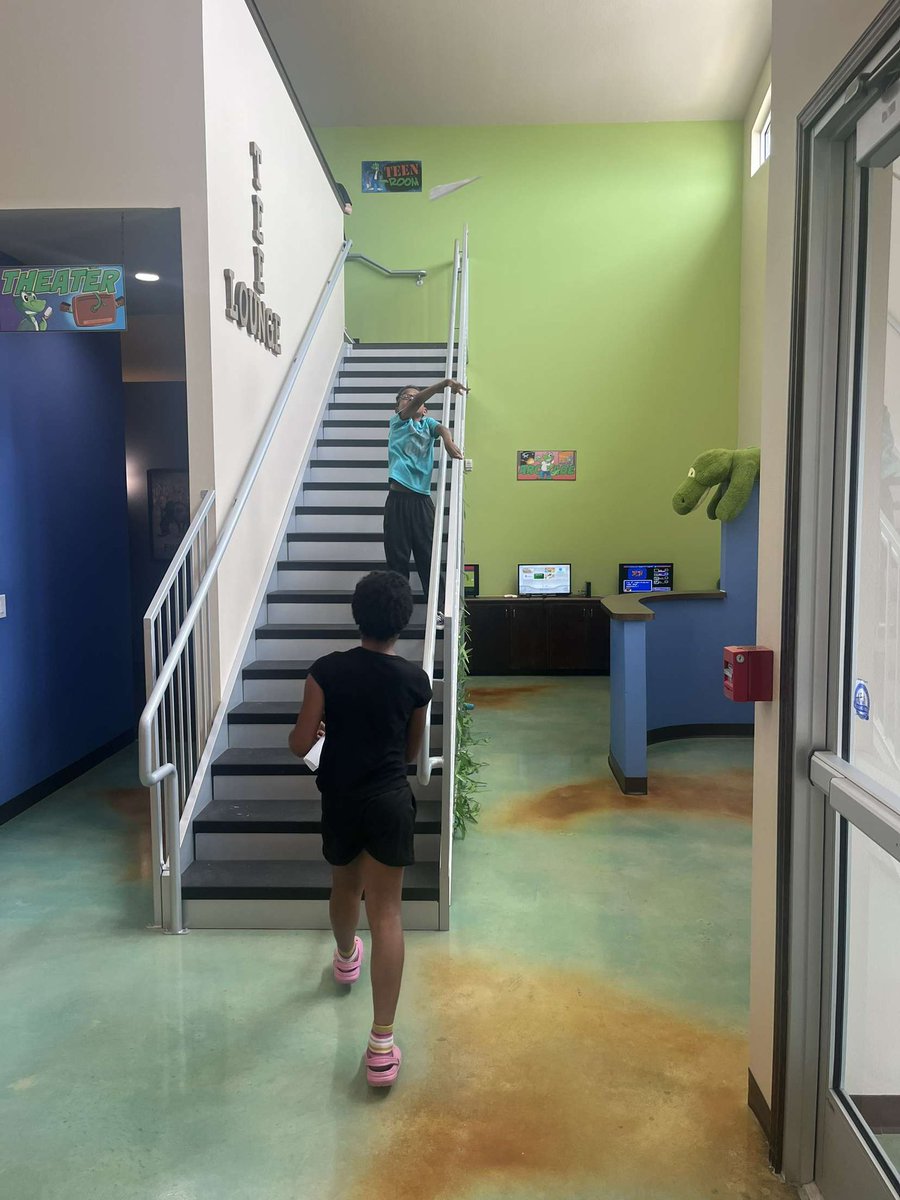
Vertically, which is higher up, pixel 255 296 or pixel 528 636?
pixel 255 296

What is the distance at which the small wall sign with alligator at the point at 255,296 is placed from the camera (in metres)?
4.52

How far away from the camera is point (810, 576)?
2.12 meters

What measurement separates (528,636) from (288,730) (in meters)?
5.05

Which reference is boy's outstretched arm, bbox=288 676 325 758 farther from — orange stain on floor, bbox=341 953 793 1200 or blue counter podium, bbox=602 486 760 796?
blue counter podium, bbox=602 486 760 796

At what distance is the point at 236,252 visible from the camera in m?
4.64

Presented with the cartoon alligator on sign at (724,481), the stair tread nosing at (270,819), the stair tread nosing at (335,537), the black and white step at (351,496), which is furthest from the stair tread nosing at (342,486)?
the stair tread nosing at (270,819)

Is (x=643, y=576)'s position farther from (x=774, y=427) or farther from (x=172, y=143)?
(x=774, y=427)

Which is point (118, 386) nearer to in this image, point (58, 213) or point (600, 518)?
point (58, 213)

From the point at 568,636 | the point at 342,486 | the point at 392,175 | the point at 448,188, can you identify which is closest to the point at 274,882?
the point at 342,486

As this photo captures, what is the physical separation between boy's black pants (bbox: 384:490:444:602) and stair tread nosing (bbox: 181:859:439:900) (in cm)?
187

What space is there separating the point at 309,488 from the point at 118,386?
1542 millimetres

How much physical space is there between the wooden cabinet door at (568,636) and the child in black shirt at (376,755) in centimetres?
655

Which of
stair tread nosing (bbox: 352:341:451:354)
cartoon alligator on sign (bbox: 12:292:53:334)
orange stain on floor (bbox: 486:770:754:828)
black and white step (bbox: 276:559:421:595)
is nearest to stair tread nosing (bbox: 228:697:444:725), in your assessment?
orange stain on floor (bbox: 486:770:754:828)

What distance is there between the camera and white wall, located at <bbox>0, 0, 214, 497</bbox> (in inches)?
158
